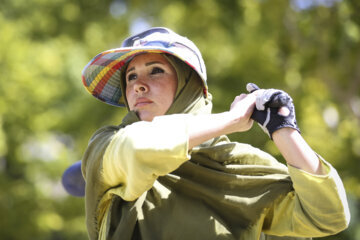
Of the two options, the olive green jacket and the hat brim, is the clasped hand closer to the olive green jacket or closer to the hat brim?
the olive green jacket

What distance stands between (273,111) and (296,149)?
0.50 ft

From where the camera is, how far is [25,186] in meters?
9.93

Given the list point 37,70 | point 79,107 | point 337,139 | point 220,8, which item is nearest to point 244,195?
point 337,139

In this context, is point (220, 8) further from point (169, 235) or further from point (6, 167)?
point (169, 235)

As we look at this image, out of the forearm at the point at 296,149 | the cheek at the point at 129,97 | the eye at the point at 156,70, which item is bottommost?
the forearm at the point at 296,149

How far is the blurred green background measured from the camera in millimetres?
8477

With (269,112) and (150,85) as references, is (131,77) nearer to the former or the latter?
(150,85)

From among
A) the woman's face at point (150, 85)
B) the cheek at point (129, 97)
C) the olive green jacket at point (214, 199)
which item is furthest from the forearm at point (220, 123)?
the cheek at point (129, 97)

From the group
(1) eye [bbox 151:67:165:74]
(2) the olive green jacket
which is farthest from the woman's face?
(2) the olive green jacket

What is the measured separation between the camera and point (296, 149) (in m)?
1.89

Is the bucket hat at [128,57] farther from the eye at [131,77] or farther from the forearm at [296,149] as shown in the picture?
the forearm at [296,149]

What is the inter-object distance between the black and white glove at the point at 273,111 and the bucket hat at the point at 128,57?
1.34 ft

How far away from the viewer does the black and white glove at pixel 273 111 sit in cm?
187

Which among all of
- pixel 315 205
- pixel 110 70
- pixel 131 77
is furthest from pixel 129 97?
pixel 315 205
